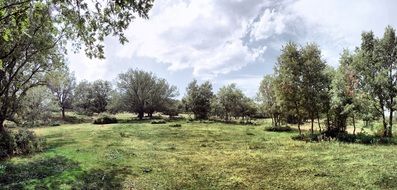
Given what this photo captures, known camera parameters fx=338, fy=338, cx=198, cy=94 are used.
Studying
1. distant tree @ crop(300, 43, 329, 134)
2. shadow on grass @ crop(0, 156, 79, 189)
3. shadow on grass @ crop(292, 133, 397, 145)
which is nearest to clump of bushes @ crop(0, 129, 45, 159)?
shadow on grass @ crop(0, 156, 79, 189)

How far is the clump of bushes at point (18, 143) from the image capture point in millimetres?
30944

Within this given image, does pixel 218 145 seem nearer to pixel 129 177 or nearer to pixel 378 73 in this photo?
pixel 129 177

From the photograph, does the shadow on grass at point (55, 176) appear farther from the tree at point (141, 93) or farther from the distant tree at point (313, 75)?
the tree at point (141, 93)

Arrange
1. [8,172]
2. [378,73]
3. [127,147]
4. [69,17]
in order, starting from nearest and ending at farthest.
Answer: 1. [69,17]
2. [8,172]
3. [127,147]
4. [378,73]

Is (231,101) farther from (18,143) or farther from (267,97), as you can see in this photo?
(18,143)

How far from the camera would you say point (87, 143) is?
3875 cm

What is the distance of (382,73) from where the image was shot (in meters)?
49.0

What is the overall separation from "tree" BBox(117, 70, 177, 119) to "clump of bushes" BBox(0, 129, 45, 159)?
70900 mm

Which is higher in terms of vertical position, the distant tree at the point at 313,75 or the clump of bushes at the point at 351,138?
the distant tree at the point at 313,75

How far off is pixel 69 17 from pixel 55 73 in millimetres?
29311

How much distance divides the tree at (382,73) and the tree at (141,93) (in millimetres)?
68920

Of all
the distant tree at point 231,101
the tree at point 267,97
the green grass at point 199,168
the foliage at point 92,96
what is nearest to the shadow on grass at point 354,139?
the green grass at point 199,168

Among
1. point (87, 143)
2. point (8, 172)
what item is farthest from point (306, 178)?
point (87, 143)

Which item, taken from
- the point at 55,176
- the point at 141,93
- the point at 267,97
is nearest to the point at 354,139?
the point at 267,97
